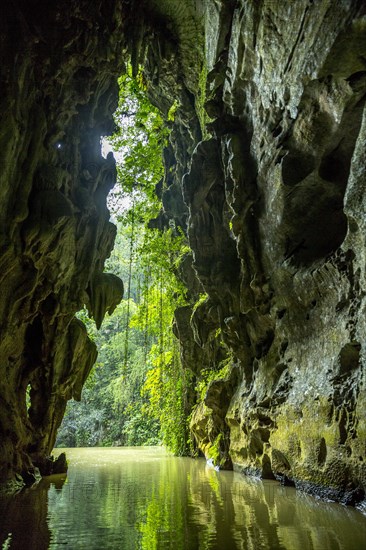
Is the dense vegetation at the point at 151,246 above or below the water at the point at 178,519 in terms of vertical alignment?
above

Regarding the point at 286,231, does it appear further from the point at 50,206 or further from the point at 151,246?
the point at 151,246

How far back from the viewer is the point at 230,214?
1050cm

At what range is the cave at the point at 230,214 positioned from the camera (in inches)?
223

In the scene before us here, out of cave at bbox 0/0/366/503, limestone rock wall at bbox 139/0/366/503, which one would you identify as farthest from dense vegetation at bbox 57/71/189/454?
limestone rock wall at bbox 139/0/366/503

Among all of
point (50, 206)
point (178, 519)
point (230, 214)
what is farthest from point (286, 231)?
point (178, 519)

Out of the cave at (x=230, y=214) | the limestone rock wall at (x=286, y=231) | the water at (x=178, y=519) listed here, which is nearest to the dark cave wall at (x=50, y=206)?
the cave at (x=230, y=214)

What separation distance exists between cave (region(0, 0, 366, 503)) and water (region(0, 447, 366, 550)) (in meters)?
0.86

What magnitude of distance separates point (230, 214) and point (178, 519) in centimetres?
741

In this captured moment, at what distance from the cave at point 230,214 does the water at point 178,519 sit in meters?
0.86

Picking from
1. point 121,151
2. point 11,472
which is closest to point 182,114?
point 121,151

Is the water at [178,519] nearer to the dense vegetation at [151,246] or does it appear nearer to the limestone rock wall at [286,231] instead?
the limestone rock wall at [286,231]

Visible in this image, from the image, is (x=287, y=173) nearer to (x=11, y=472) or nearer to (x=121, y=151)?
(x=11, y=472)

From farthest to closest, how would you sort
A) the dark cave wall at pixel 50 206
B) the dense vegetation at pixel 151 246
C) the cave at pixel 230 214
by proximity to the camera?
1. the dense vegetation at pixel 151 246
2. the dark cave wall at pixel 50 206
3. the cave at pixel 230 214

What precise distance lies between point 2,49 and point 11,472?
288 inches
